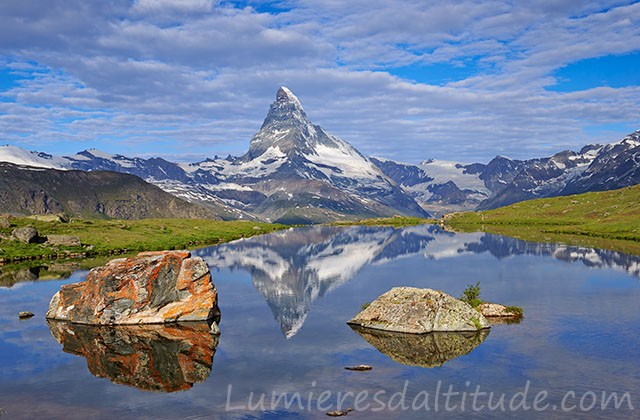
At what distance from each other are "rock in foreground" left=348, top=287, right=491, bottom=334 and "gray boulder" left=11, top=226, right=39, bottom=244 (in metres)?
95.8

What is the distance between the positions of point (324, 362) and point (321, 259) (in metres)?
80.9

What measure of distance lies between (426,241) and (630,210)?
76.7 metres

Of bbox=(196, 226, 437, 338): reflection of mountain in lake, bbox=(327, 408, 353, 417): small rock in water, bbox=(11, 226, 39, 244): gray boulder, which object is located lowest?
bbox=(196, 226, 437, 338): reflection of mountain in lake

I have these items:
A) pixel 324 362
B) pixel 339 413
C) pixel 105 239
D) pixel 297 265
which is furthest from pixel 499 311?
pixel 105 239

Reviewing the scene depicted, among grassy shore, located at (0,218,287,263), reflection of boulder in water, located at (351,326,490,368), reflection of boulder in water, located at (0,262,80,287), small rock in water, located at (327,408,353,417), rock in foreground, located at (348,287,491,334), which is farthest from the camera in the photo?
grassy shore, located at (0,218,287,263)

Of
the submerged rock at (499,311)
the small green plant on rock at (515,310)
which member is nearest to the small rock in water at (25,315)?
the submerged rock at (499,311)

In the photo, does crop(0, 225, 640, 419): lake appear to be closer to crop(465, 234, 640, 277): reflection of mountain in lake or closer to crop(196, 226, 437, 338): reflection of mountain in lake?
crop(196, 226, 437, 338): reflection of mountain in lake

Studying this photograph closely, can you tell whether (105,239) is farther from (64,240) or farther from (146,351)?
(146,351)

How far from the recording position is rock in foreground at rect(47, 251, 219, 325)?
54.5 m

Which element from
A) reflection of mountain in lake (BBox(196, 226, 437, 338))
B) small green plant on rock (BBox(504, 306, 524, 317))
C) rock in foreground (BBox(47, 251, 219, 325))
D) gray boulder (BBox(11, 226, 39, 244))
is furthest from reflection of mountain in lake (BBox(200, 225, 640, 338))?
gray boulder (BBox(11, 226, 39, 244))

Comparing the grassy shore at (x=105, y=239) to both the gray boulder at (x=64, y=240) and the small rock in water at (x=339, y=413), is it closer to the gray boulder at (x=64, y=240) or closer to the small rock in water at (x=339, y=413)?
the gray boulder at (x=64, y=240)

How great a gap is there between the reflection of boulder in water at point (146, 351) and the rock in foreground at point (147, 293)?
48.4 inches

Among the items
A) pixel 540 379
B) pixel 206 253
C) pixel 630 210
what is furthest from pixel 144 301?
pixel 630 210

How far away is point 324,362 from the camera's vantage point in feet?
137
